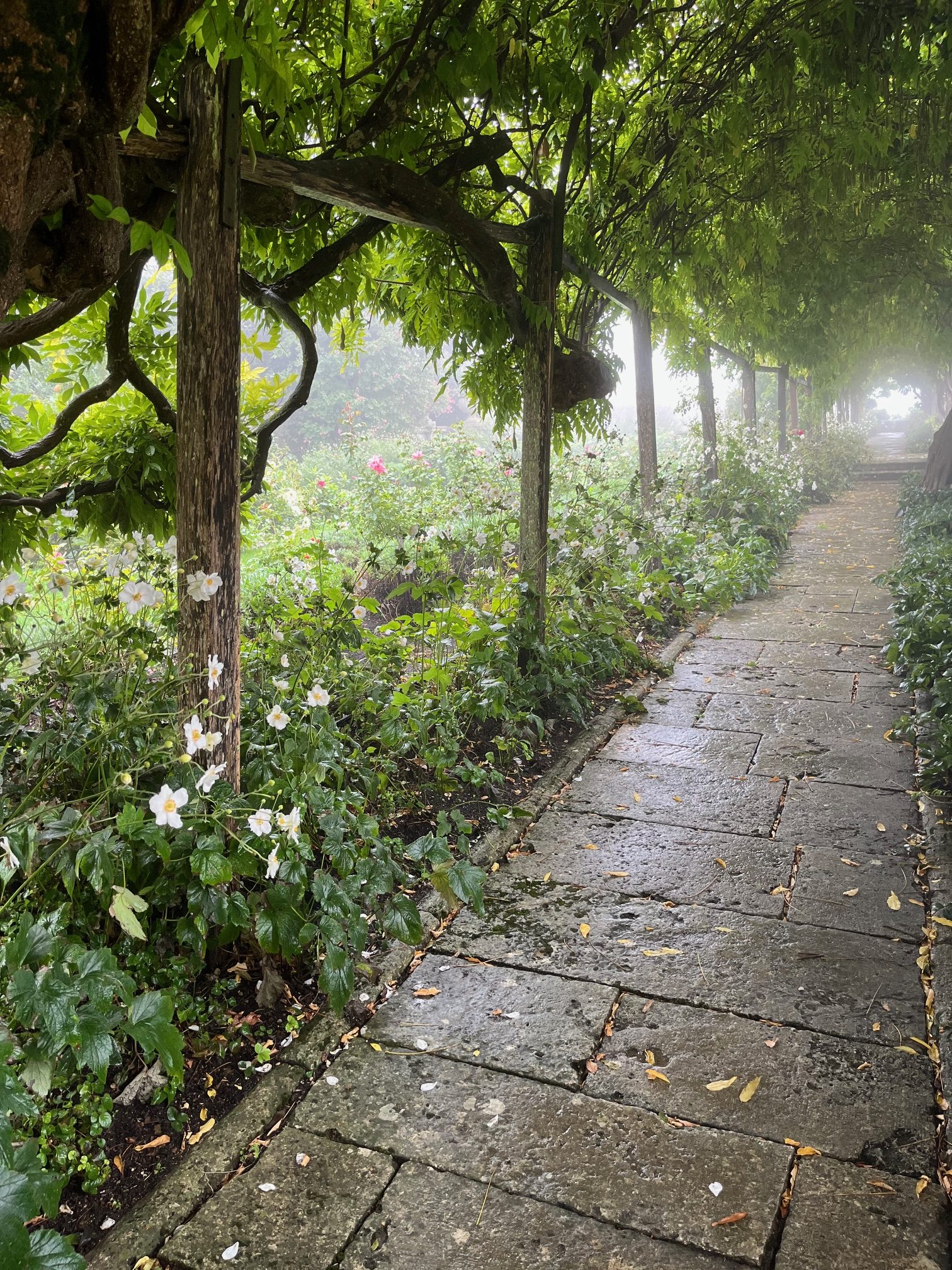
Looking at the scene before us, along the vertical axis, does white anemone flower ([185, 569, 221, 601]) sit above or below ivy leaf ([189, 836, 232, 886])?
above

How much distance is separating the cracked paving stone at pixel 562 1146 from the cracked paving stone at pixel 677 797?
5.68ft

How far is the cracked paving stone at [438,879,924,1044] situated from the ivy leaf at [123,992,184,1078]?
4.06ft

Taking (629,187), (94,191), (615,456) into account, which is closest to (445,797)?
(94,191)

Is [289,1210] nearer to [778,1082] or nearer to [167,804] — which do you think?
[167,804]

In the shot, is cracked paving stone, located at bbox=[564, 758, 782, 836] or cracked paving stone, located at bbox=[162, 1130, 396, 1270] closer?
cracked paving stone, located at bbox=[162, 1130, 396, 1270]

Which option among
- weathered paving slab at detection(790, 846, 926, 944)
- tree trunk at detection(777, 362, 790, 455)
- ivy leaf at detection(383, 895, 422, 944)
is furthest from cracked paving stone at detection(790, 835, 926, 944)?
tree trunk at detection(777, 362, 790, 455)

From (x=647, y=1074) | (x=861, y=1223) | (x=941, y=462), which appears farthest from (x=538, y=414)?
(x=941, y=462)

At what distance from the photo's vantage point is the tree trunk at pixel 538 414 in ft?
15.0

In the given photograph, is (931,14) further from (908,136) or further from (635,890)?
(635,890)

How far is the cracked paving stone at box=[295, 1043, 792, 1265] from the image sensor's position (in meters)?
1.89

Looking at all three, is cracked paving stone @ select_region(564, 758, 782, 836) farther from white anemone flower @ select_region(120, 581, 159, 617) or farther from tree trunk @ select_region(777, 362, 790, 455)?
tree trunk @ select_region(777, 362, 790, 455)

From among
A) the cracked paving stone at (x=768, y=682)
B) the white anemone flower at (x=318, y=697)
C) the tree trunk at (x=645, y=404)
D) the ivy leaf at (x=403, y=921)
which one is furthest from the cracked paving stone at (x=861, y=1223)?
the tree trunk at (x=645, y=404)

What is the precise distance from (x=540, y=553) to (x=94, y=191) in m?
3.45

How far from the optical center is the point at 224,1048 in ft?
7.60
